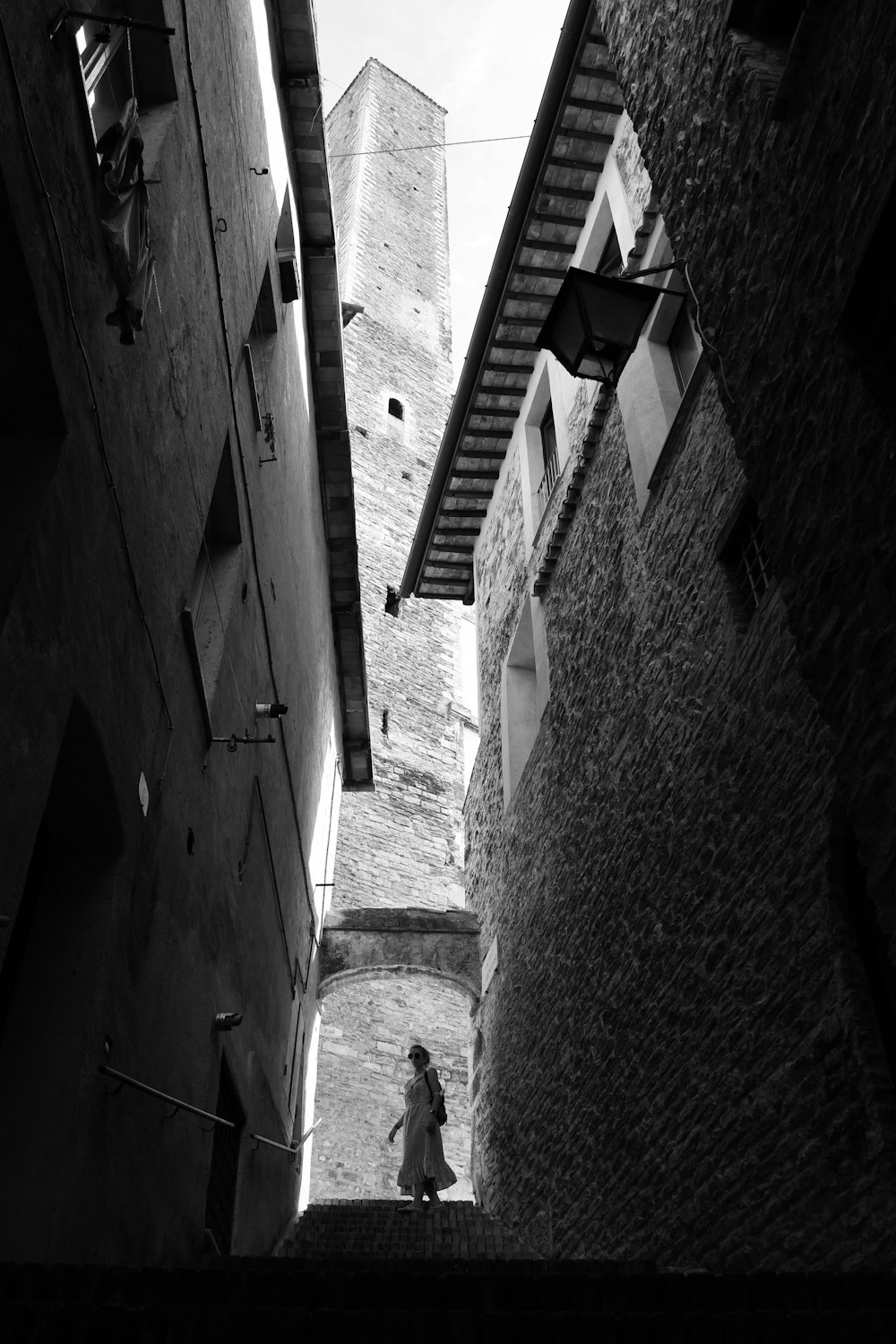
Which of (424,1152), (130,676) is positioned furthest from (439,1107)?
(130,676)

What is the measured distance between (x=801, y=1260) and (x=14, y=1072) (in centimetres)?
297

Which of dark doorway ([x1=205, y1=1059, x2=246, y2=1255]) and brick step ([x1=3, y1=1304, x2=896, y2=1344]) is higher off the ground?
dark doorway ([x1=205, y1=1059, x2=246, y2=1255])

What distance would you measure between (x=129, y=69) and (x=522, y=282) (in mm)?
6021

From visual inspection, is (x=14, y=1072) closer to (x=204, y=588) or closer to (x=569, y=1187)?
(x=204, y=588)

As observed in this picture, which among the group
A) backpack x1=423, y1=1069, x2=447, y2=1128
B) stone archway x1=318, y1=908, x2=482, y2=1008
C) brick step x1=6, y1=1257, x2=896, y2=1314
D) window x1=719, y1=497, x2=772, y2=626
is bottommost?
brick step x1=6, y1=1257, x2=896, y2=1314

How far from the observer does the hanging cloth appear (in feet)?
13.5

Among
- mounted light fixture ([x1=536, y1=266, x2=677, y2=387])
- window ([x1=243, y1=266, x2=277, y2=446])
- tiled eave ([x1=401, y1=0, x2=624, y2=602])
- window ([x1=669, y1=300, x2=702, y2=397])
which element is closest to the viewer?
mounted light fixture ([x1=536, y1=266, x2=677, y2=387])

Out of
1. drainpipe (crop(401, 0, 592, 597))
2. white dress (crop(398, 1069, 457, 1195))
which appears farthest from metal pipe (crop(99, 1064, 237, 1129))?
drainpipe (crop(401, 0, 592, 597))

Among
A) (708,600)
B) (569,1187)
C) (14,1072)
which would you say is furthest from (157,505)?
(569,1187)

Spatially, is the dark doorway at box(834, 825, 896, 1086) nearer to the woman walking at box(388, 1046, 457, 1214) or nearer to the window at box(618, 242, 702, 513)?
the window at box(618, 242, 702, 513)

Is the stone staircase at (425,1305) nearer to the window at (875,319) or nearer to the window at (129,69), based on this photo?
the window at (875,319)

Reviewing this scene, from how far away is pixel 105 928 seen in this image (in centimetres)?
432

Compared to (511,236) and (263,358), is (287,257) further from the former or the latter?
(511,236)

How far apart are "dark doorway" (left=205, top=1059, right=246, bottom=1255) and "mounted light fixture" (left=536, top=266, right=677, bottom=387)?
4.43 metres
